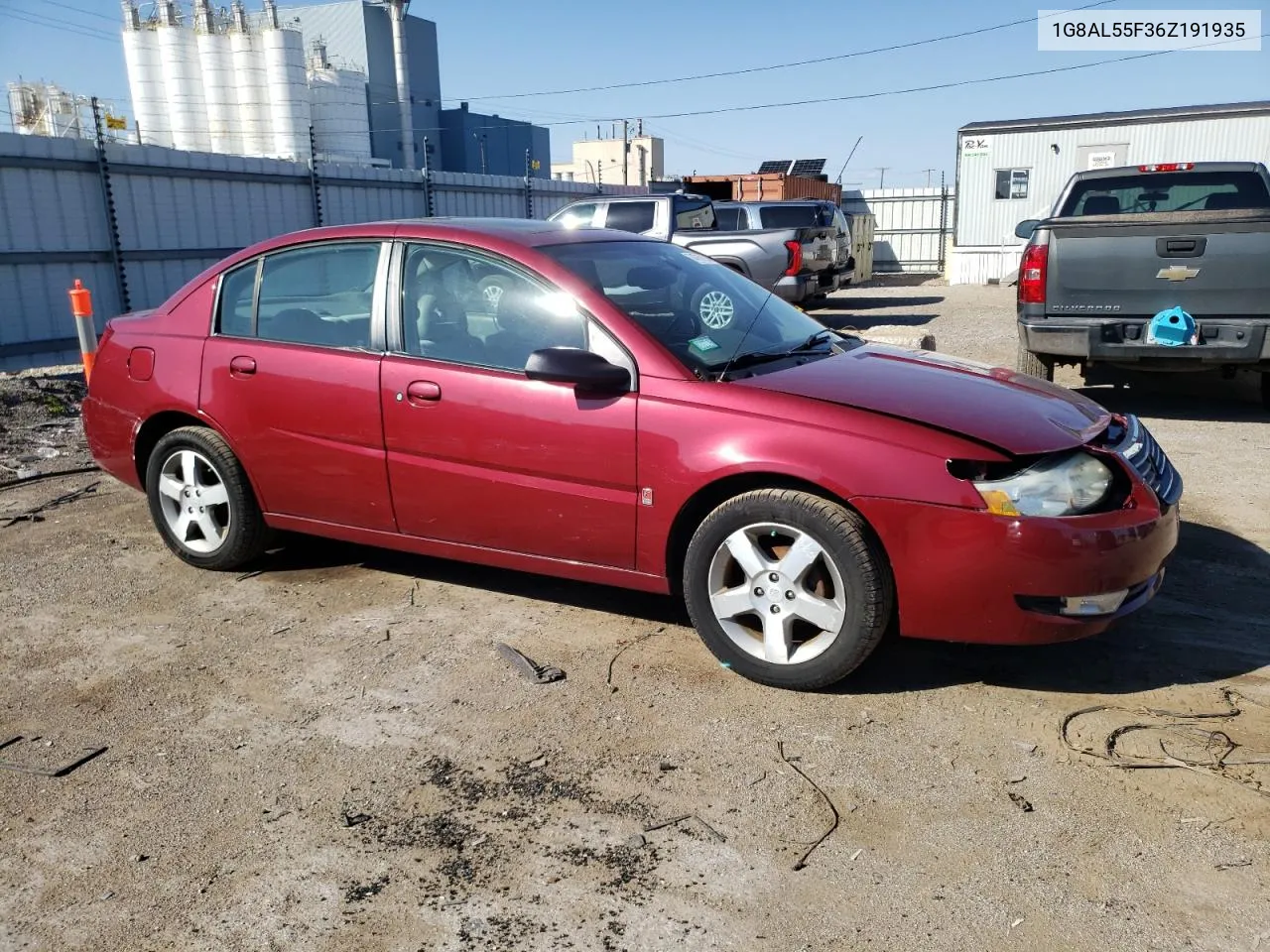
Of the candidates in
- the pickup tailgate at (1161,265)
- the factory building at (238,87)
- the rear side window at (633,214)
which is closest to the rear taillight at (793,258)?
the rear side window at (633,214)

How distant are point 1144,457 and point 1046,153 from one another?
75.6 ft

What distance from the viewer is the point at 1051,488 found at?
3318 millimetres

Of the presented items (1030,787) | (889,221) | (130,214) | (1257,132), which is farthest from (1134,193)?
(889,221)

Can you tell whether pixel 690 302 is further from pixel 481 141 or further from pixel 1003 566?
pixel 481 141

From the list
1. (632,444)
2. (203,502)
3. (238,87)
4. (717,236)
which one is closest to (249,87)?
→ (238,87)

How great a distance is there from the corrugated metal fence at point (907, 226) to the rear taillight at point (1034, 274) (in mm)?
22854

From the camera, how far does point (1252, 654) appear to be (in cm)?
377

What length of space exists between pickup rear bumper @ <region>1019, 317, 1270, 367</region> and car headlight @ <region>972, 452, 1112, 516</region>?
4471 millimetres

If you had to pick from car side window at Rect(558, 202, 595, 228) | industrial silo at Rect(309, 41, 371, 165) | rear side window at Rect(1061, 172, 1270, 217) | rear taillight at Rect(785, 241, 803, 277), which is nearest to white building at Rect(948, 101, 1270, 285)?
rear taillight at Rect(785, 241, 803, 277)

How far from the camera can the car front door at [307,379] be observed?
4277 mm

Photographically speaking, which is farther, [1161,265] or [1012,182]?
[1012,182]

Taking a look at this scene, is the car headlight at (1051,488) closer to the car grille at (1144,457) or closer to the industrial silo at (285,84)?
the car grille at (1144,457)

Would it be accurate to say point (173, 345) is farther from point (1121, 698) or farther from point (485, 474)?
point (1121, 698)

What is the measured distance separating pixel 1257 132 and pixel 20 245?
922 inches
